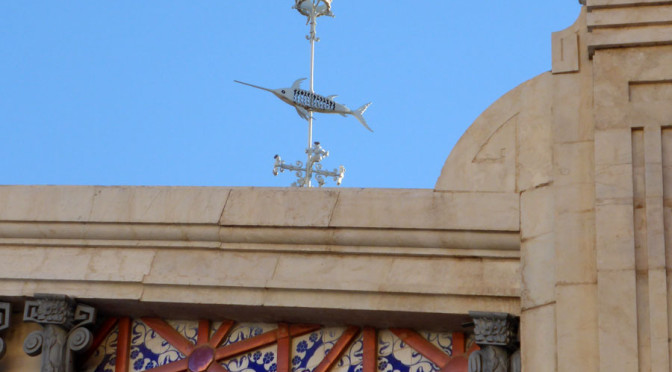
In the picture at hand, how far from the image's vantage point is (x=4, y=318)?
39.5 ft

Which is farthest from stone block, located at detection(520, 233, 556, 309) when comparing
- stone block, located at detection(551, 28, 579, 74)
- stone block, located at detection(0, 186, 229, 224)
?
stone block, located at detection(0, 186, 229, 224)

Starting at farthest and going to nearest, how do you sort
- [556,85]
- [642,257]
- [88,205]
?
1. [88,205]
2. [556,85]
3. [642,257]

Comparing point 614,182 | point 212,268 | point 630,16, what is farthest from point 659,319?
point 212,268

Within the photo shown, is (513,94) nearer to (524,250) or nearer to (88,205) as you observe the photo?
(524,250)

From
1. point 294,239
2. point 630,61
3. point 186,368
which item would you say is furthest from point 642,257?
point 186,368

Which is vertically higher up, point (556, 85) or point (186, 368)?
point (556, 85)

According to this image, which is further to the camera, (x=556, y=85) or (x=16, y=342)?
(x=16, y=342)

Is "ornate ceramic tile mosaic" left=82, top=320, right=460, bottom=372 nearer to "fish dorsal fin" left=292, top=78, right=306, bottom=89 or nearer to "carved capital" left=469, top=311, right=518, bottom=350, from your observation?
"carved capital" left=469, top=311, right=518, bottom=350

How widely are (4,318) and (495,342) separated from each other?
11.9 ft

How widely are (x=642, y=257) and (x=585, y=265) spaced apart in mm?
381

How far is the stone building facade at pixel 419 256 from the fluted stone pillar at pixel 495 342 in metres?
0.01

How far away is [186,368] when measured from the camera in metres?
11.8

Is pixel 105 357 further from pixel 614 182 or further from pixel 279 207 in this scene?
pixel 614 182

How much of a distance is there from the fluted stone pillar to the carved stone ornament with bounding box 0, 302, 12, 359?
3.41 m
